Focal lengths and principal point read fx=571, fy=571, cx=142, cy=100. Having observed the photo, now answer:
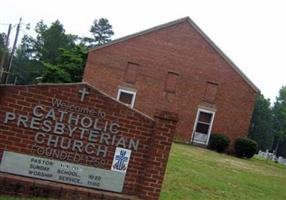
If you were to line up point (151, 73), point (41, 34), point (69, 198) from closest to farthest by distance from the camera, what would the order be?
point (69, 198) → point (151, 73) → point (41, 34)

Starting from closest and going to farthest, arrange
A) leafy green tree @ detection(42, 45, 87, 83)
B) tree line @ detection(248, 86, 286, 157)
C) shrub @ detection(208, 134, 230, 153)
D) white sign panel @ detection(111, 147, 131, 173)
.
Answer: white sign panel @ detection(111, 147, 131, 173) < shrub @ detection(208, 134, 230, 153) < leafy green tree @ detection(42, 45, 87, 83) < tree line @ detection(248, 86, 286, 157)

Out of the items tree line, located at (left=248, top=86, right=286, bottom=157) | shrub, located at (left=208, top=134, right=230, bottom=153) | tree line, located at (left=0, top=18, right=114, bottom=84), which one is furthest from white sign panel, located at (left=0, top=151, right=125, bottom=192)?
tree line, located at (left=248, top=86, right=286, bottom=157)

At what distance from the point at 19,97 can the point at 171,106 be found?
29679mm

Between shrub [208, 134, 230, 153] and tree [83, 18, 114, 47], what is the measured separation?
58.6 m

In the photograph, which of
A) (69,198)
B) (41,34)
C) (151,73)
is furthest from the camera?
(41,34)

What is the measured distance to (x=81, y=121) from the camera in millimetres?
10266

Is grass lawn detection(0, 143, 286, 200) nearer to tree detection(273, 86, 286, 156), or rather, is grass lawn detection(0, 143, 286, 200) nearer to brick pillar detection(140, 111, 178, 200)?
brick pillar detection(140, 111, 178, 200)

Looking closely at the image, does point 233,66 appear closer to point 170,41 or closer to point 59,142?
point 170,41

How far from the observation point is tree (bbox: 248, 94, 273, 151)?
100 metres

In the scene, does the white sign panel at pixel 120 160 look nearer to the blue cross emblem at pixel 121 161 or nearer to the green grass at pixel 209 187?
the blue cross emblem at pixel 121 161

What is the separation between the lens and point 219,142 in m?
38.1

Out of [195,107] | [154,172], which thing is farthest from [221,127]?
[154,172]

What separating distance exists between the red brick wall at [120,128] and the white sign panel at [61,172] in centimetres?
12

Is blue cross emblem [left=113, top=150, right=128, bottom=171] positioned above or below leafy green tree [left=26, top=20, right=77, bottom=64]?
below
